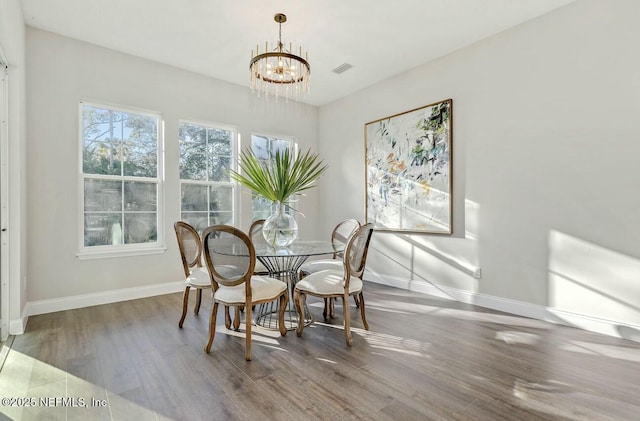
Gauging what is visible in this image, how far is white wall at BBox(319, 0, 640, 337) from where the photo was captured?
2744 mm

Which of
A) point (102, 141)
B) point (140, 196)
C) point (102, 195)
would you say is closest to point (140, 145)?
Result: point (102, 141)

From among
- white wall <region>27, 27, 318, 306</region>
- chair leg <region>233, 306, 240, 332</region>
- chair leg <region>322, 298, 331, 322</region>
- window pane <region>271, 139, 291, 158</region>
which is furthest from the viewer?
window pane <region>271, 139, 291, 158</region>

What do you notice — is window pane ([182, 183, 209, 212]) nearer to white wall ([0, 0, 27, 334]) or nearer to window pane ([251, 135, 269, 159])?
window pane ([251, 135, 269, 159])

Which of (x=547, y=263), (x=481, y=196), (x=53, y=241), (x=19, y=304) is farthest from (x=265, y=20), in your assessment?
(x=547, y=263)

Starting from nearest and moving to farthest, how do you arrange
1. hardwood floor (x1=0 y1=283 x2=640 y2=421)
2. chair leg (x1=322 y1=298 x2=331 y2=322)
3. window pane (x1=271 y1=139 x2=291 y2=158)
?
hardwood floor (x1=0 y1=283 x2=640 y2=421) → chair leg (x1=322 y1=298 x2=331 y2=322) → window pane (x1=271 y1=139 x2=291 y2=158)

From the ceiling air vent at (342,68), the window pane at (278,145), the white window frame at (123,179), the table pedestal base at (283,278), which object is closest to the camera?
the table pedestal base at (283,278)

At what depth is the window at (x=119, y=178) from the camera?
3.74 m

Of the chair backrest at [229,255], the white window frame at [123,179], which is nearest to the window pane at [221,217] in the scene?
the white window frame at [123,179]

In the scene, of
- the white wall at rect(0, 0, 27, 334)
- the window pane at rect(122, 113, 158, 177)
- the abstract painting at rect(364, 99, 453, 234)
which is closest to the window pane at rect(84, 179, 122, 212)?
the window pane at rect(122, 113, 158, 177)

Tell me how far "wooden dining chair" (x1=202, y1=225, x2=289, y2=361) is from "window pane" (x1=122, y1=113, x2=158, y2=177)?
7.53ft

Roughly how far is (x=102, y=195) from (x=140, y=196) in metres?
0.40

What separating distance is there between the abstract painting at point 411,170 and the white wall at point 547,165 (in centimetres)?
14

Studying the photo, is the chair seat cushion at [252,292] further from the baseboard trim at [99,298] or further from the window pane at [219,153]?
the window pane at [219,153]

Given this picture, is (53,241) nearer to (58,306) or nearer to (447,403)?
(58,306)
